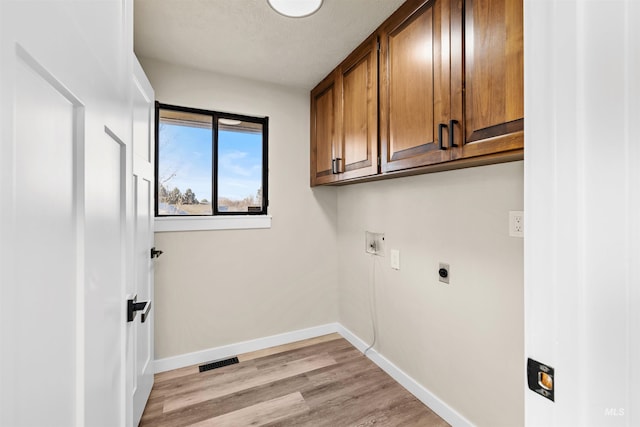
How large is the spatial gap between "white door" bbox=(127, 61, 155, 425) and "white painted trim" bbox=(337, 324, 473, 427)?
1572mm

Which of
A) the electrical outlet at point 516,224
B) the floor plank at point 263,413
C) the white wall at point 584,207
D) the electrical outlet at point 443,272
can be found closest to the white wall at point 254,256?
the floor plank at point 263,413

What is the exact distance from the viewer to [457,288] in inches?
62.6

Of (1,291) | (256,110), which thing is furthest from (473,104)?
(256,110)

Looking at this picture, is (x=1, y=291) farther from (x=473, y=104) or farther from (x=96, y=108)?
(x=473, y=104)

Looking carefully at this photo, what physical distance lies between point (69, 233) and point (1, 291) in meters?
0.20

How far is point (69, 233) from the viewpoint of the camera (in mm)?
485

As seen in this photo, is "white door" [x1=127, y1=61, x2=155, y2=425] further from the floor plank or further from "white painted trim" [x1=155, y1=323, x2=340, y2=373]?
the floor plank

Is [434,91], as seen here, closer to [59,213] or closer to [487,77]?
[487,77]

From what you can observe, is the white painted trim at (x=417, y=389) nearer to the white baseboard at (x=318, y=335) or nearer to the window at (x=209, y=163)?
the white baseboard at (x=318, y=335)

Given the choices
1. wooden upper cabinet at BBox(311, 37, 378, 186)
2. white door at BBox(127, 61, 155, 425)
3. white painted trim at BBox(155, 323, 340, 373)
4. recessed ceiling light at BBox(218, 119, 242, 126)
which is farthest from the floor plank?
recessed ceiling light at BBox(218, 119, 242, 126)

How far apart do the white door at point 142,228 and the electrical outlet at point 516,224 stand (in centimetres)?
180

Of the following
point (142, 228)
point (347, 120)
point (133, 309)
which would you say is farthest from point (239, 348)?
point (347, 120)

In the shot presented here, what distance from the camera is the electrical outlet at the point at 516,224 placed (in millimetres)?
1277

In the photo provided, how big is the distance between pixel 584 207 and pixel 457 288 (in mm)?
1225
